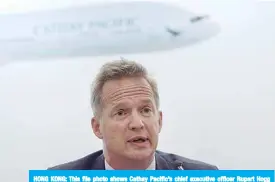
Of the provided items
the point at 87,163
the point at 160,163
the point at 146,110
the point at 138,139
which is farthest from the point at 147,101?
the point at 87,163

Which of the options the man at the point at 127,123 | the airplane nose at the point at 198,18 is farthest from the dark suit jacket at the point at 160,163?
the airplane nose at the point at 198,18

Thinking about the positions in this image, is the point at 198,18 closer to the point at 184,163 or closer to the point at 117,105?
the point at 117,105

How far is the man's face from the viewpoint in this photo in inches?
60.0

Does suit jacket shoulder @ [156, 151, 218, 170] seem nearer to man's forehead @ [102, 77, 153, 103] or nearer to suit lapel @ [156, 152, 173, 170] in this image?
suit lapel @ [156, 152, 173, 170]

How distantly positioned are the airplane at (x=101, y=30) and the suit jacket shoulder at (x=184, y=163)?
0.46 metres

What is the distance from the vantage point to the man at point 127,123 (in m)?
1.53

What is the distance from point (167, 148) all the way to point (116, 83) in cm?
36

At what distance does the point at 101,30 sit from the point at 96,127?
0.42 m

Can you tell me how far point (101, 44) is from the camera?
158cm

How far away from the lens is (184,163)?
5.11 feet

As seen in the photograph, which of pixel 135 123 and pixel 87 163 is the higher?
pixel 135 123
